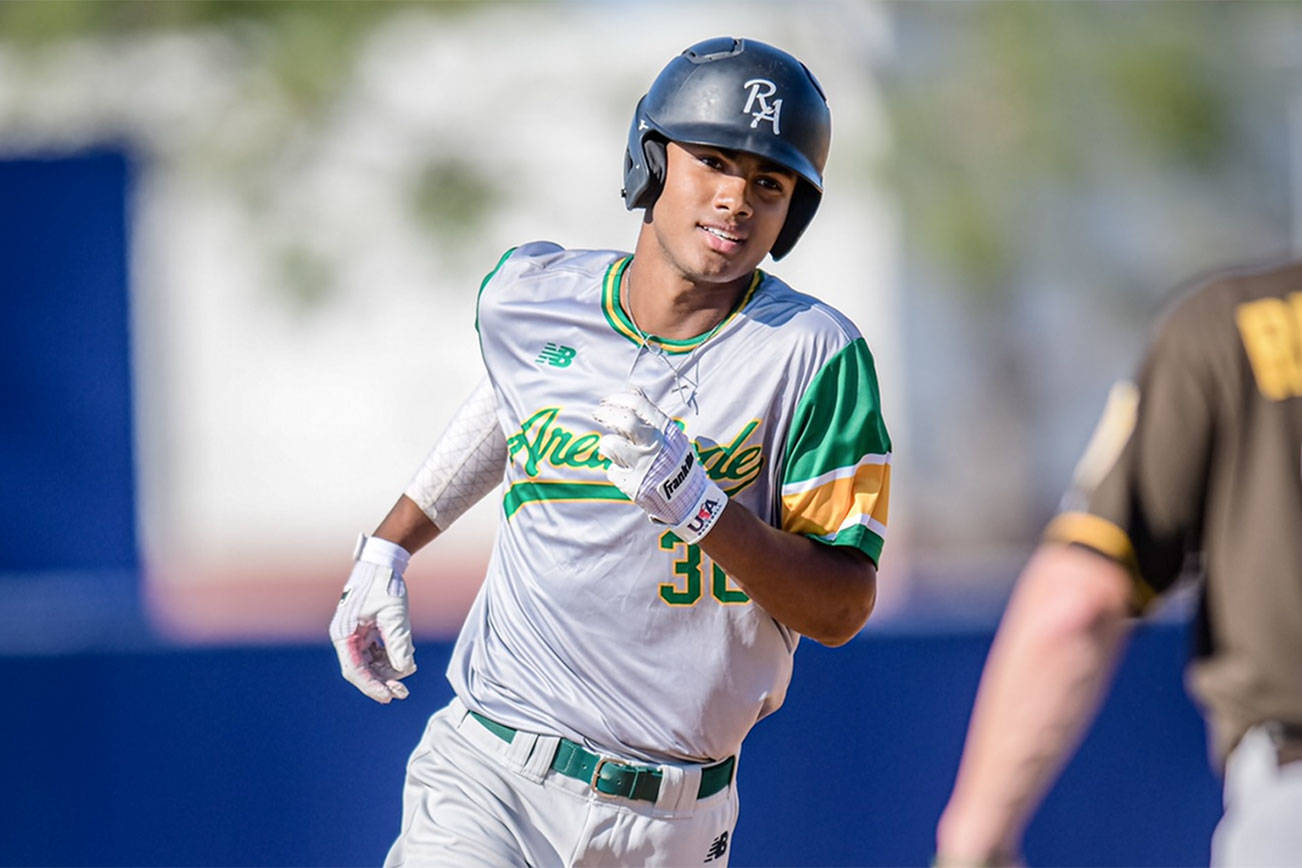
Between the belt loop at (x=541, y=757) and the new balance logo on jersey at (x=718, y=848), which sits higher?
the belt loop at (x=541, y=757)

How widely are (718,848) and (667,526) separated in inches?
31.3

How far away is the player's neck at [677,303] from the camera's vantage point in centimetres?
391

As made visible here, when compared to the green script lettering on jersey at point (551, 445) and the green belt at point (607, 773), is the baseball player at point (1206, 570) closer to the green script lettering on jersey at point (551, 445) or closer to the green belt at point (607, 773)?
the green belt at point (607, 773)

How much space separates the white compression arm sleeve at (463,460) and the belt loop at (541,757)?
63 centimetres

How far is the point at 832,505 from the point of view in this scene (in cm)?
371

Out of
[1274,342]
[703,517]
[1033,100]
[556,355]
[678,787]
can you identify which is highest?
[1274,342]

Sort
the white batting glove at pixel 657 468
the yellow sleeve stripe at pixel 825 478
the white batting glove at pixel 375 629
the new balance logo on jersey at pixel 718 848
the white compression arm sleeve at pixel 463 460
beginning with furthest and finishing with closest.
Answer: the white compression arm sleeve at pixel 463 460 < the white batting glove at pixel 375 629 < the new balance logo on jersey at pixel 718 848 < the yellow sleeve stripe at pixel 825 478 < the white batting glove at pixel 657 468

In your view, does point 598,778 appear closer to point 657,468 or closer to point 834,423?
point 657,468

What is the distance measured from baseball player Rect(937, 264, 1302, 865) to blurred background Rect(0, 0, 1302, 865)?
1001 cm

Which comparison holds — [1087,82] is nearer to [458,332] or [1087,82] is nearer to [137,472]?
[458,332]

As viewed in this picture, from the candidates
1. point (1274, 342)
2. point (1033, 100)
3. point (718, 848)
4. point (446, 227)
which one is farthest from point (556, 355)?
point (1033, 100)

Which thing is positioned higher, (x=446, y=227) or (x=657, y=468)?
(x=657, y=468)

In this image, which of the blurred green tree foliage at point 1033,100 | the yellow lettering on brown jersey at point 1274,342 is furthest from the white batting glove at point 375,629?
the blurred green tree foliage at point 1033,100

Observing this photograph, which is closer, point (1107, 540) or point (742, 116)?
point (1107, 540)
